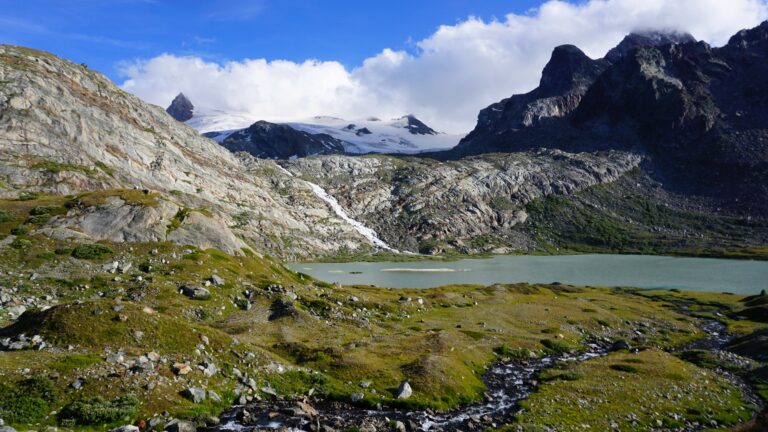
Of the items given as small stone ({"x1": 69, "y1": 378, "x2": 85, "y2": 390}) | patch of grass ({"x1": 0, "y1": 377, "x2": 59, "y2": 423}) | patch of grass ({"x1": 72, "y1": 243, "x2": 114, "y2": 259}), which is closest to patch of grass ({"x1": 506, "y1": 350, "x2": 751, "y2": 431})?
small stone ({"x1": 69, "y1": 378, "x2": 85, "y2": 390})

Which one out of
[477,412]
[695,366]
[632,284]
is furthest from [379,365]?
[632,284]

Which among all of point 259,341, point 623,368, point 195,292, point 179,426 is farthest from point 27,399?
point 623,368

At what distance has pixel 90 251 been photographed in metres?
49.5

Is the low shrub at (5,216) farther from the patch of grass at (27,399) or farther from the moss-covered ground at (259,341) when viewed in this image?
the patch of grass at (27,399)

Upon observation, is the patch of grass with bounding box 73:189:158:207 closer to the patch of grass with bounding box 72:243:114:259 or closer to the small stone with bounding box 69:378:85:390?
the patch of grass with bounding box 72:243:114:259

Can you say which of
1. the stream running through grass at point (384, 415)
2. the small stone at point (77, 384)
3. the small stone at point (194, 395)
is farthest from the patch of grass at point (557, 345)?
the small stone at point (77, 384)

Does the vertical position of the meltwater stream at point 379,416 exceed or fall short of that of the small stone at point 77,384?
it falls short

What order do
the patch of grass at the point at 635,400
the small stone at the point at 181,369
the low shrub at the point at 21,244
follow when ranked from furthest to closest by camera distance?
the low shrub at the point at 21,244 < the patch of grass at the point at 635,400 < the small stone at the point at 181,369

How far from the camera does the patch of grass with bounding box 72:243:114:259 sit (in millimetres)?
48656

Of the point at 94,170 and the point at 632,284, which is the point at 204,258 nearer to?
the point at 632,284

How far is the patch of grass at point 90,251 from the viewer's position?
48656mm

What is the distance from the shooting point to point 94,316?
1189 inches

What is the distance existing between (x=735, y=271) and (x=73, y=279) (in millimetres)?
232463

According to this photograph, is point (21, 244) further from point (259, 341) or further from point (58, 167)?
point (58, 167)
